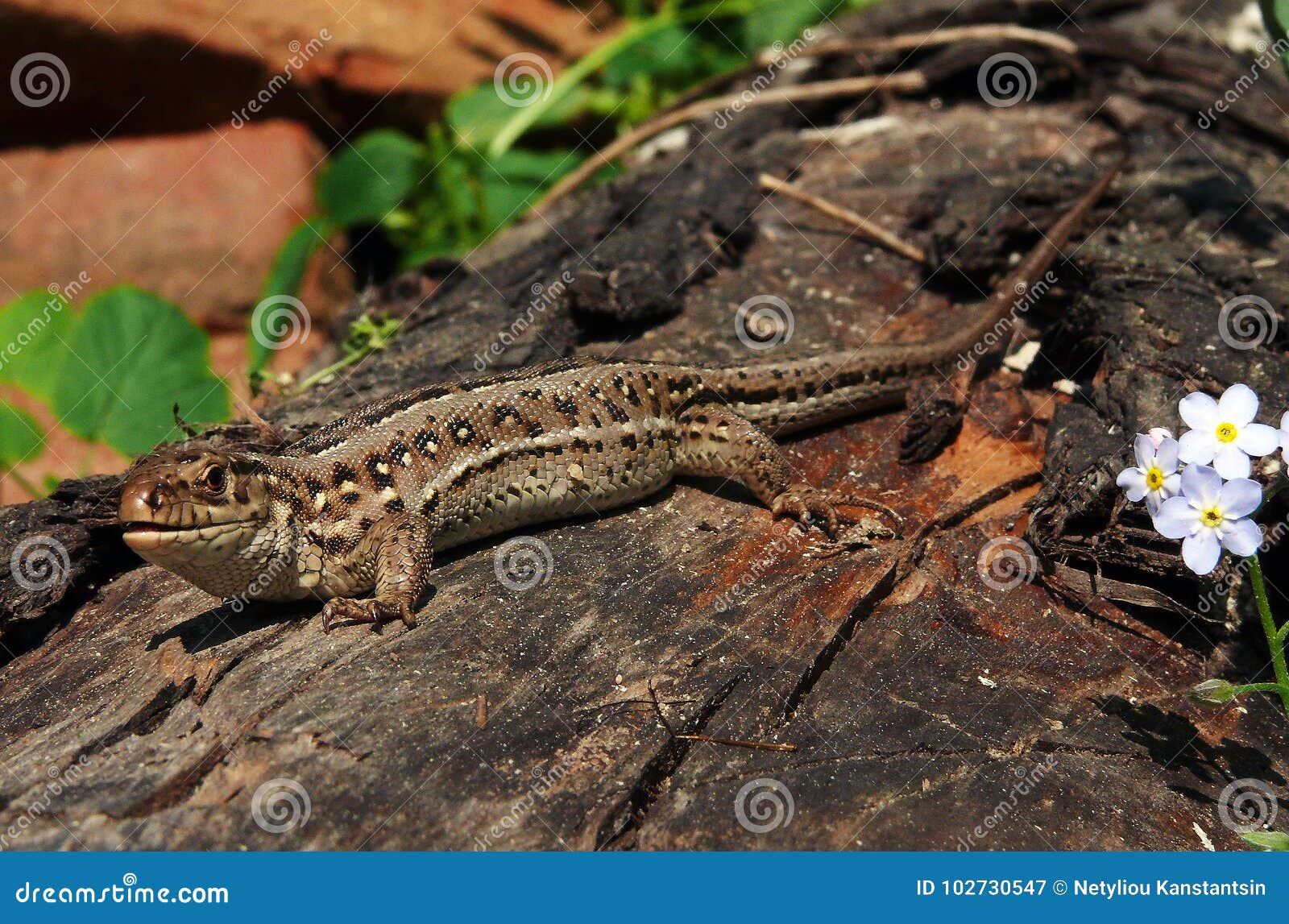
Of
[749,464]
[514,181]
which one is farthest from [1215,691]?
[514,181]

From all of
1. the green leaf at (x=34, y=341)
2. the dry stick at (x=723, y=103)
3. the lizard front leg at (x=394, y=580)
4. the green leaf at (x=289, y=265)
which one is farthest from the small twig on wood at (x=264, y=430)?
the green leaf at (x=289, y=265)

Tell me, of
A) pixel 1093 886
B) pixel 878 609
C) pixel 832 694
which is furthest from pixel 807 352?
→ pixel 1093 886

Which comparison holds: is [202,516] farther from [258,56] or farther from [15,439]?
[258,56]

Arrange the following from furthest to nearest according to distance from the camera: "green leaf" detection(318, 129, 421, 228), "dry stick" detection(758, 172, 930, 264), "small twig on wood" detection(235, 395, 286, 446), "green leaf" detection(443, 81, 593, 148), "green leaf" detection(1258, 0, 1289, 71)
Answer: "green leaf" detection(443, 81, 593, 148)
"green leaf" detection(318, 129, 421, 228)
"dry stick" detection(758, 172, 930, 264)
"green leaf" detection(1258, 0, 1289, 71)
"small twig on wood" detection(235, 395, 286, 446)

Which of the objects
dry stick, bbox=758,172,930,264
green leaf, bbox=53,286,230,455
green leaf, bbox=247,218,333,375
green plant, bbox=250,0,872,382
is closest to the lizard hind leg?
dry stick, bbox=758,172,930,264

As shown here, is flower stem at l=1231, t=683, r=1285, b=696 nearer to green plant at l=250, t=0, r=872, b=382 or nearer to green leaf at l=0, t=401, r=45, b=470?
green leaf at l=0, t=401, r=45, b=470

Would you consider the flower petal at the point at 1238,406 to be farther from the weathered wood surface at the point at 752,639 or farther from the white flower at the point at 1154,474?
the weathered wood surface at the point at 752,639
